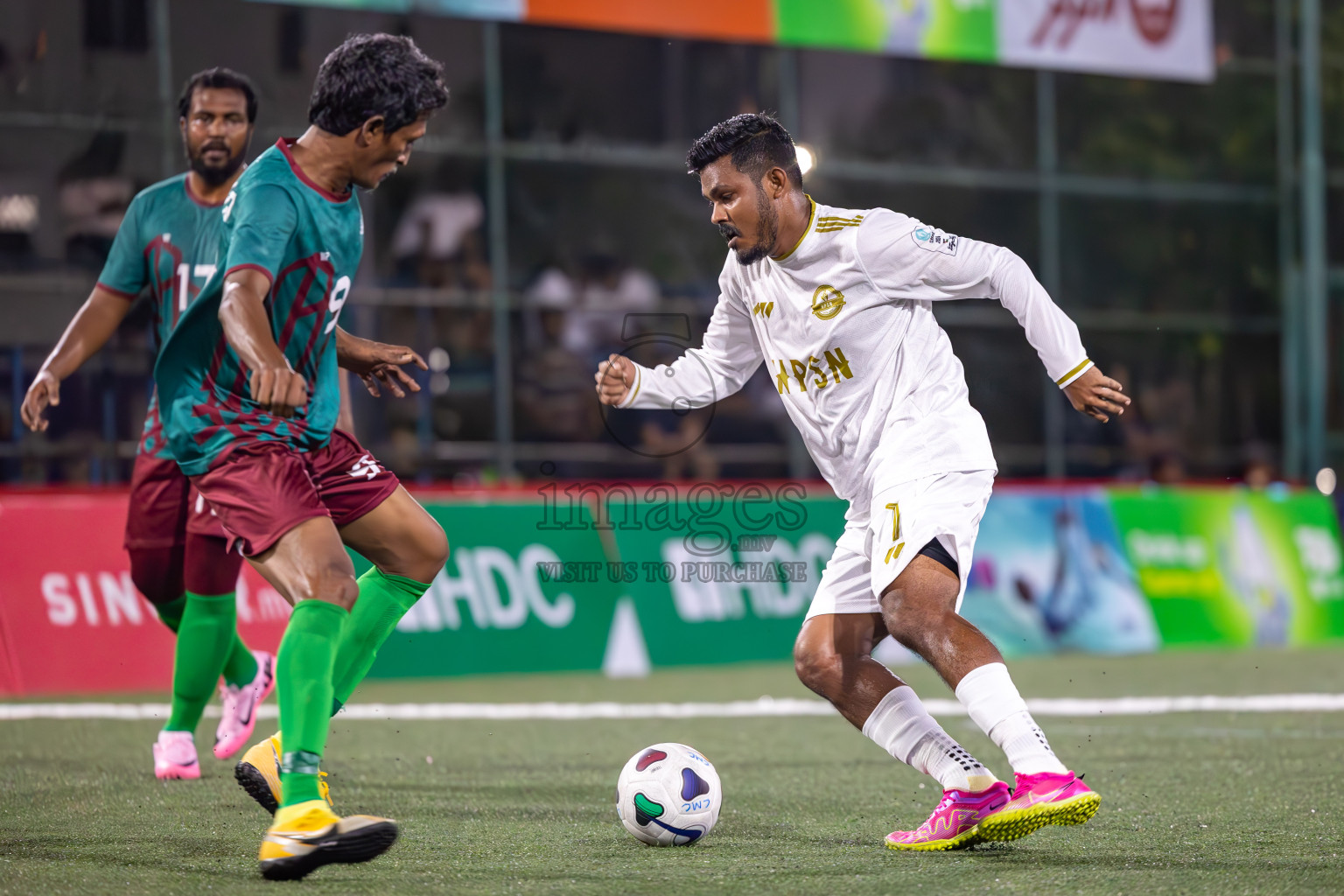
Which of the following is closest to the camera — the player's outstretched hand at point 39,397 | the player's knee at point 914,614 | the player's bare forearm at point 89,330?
the player's knee at point 914,614

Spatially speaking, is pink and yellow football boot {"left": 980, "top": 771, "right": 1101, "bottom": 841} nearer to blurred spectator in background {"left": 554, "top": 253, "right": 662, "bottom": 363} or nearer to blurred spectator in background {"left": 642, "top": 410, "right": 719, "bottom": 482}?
blurred spectator in background {"left": 642, "top": 410, "right": 719, "bottom": 482}

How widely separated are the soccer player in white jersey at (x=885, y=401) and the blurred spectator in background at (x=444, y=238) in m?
12.1

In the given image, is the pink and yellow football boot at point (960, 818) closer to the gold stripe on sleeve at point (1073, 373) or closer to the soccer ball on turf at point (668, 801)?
the soccer ball on turf at point (668, 801)

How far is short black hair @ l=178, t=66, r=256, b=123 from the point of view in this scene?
6281mm

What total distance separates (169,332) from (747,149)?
2.45 m

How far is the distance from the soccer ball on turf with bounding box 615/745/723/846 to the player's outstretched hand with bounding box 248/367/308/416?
1523 millimetres

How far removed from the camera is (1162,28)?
18.1m

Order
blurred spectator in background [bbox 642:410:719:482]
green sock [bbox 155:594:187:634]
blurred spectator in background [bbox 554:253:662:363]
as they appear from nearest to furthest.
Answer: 1. green sock [bbox 155:594:187:634]
2. blurred spectator in background [bbox 642:410:719:482]
3. blurred spectator in background [bbox 554:253:662:363]

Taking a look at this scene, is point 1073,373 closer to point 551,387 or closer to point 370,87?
point 370,87

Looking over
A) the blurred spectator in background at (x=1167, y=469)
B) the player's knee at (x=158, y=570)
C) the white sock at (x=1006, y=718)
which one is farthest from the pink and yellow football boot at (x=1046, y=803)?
the blurred spectator in background at (x=1167, y=469)

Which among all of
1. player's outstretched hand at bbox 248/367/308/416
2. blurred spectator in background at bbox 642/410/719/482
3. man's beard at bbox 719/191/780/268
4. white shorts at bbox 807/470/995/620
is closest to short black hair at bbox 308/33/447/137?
player's outstretched hand at bbox 248/367/308/416

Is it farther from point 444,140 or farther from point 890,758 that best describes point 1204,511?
point 444,140

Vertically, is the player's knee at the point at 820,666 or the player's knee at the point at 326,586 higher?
Answer: the player's knee at the point at 326,586

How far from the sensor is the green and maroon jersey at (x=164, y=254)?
620cm
